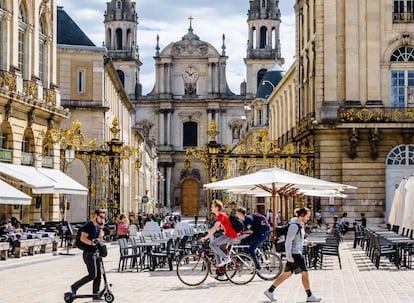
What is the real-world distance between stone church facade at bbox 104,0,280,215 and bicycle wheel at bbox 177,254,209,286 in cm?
8812

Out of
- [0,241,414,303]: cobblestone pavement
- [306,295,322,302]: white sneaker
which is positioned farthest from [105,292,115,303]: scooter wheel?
[306,295,322,302]: white sneaker

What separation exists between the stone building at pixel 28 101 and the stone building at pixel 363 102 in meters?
11.1

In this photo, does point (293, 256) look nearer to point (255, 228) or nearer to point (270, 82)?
point (255, 228)

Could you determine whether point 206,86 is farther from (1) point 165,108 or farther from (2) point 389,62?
(2) point 389,62

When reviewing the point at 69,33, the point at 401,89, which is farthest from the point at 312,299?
the point at 69,33

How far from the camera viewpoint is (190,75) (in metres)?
110

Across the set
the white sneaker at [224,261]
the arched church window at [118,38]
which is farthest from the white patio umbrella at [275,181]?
the arched church window at [118,38]

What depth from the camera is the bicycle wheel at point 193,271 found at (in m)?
19.9

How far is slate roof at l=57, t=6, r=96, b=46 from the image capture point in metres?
57.1

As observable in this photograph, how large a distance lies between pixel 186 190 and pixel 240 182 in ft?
275

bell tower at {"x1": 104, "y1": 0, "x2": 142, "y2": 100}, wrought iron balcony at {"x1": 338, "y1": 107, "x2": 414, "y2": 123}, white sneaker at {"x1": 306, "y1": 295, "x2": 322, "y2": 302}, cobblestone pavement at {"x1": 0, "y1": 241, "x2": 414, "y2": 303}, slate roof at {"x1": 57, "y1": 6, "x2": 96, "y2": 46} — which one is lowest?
cobblestone pavement at {"x1": 0, "y1": 241, "x2": 414, "y2": 303}

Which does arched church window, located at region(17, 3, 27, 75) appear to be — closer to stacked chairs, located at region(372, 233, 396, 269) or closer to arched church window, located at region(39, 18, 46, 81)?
arched church window, located at region(39, 18, 46, 81)

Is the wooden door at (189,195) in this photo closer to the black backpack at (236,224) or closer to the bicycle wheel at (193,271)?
the black backpack at (236,224)

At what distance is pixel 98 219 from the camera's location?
56.1 ft
